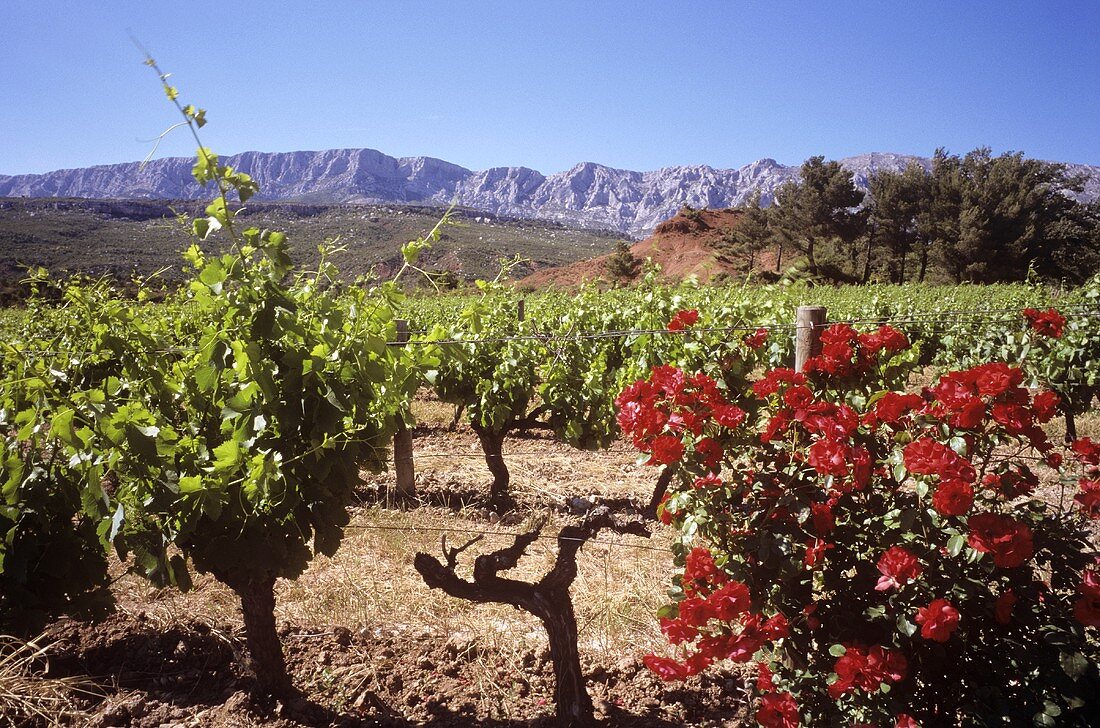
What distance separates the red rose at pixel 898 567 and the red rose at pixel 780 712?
37 centimetres

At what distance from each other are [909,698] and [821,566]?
1.18ft

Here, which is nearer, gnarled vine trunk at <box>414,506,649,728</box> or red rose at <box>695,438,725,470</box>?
red rose at <box>695,438,725,470</box>

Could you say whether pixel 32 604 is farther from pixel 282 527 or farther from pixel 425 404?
pixel 425 404

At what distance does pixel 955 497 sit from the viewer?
52.1 inches

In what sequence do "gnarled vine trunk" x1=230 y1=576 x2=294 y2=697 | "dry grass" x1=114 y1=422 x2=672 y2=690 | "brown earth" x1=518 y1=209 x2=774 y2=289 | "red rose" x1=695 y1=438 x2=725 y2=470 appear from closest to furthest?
"red rose" x1=695 y1=438 x2=725 y2=470, "gnarled vine trunk" x1=230 y1=576 x2=294 y2=697, "dry grass" x1=114 y1=422 x2=672 y2=690, "brown earth" x1=518 y1=209 x2=774 y2=289

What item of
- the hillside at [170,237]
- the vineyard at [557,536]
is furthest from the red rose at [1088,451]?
the hillside at [170,237]

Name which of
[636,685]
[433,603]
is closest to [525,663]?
[636,685]

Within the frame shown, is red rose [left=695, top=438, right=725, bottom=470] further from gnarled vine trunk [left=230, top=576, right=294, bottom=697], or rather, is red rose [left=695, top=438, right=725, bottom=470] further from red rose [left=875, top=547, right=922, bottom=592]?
gnarled vine trunk [left=230, top=576, right=294, bottom=697]

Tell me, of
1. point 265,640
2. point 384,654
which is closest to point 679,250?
point 384,654

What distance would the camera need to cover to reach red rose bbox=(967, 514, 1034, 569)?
133cm

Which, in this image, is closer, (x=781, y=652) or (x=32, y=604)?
(x=781, y=652)

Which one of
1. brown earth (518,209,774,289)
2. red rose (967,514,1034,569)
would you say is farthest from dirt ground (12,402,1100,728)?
brown earth (518,209,774,289)

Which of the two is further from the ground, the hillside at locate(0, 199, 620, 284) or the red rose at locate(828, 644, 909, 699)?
the hillside at locate(0, 199, 620, 284)

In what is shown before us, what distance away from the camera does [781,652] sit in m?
1.71
